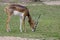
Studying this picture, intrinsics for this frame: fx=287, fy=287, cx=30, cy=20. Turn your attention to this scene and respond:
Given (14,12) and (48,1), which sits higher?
(14,12)

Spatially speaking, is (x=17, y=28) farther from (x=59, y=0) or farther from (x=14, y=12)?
(x=59, y=0)

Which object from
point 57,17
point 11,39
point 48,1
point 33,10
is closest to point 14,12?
point 11,39

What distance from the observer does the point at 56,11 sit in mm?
20906

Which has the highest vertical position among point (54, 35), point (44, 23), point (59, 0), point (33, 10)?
point (54, 35)

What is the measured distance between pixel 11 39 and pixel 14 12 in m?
2.16

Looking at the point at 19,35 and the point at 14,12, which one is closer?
the point at 19,35

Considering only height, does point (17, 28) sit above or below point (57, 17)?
above

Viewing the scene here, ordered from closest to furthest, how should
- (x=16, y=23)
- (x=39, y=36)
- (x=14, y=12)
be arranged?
(x=39, y=36) < (x=14, y=12) < (x=16, y=23)

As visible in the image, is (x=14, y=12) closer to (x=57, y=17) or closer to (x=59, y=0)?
(x=57, y=17)

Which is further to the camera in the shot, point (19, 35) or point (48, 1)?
point (48, 1)

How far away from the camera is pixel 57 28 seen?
14.2 m

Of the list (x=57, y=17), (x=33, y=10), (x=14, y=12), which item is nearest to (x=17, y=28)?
(x=14, y=12)

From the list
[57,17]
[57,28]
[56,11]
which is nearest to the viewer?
[57,28]

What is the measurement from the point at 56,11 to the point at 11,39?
33.2ft
